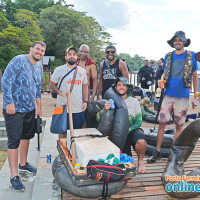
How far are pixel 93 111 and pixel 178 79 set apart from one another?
1.52 metres

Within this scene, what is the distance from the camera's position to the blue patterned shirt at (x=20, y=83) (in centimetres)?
294

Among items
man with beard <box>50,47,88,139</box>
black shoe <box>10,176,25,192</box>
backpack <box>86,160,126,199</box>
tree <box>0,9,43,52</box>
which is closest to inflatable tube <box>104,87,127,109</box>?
man with beard <box>50,47,88,139</box>

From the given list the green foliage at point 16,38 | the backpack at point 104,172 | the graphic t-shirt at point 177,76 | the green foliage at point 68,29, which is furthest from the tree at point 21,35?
the backpack at point 104,172

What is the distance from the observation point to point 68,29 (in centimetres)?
3488

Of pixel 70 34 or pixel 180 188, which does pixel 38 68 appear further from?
pixel 70 34

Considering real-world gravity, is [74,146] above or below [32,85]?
below

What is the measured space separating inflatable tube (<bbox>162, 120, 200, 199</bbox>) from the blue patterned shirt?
82.0 inches

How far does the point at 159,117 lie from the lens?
12.8 ft

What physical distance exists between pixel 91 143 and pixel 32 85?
1.23 m

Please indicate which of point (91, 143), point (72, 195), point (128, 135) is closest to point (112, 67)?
point (128, 135)

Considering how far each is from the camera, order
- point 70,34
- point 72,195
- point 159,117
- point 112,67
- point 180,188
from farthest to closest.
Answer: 1. point 70,34
2. point 112,67
3. point 159,117
4. point 72,195
5. point 180,188

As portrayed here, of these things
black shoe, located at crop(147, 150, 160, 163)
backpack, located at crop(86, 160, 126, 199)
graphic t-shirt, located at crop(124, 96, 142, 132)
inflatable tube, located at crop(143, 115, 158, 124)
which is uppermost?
graphic t-shirt, located at crop(124, 96, 142, 132)

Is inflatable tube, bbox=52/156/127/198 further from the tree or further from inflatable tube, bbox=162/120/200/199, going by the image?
the tree

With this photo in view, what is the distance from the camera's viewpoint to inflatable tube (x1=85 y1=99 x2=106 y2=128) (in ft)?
11.0
